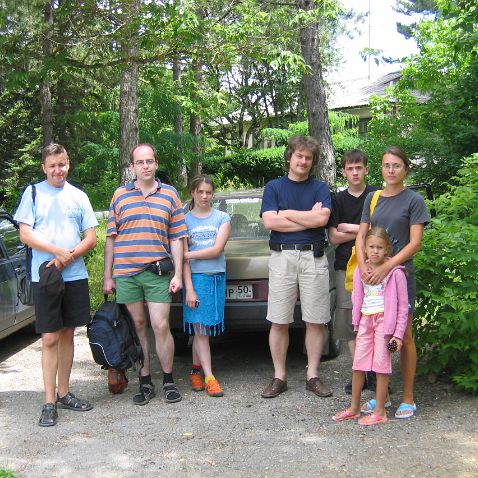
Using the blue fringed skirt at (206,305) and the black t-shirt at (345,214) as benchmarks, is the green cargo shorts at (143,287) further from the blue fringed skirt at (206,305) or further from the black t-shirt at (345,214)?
the black t-shirt at (345,214)

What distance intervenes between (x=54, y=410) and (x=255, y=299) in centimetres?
187

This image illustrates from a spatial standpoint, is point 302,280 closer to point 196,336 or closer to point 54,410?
point 196,336

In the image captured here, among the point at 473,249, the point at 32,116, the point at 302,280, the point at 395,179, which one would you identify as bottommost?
the point at 302,280

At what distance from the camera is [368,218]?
182 inches

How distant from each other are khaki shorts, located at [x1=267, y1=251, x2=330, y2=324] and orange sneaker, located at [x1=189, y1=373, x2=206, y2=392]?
0.86 m

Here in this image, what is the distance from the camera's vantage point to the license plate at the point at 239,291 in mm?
5527

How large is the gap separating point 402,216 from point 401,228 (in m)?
0.08

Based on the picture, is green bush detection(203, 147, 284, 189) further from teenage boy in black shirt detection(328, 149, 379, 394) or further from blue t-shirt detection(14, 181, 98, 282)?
blue t-shirt detection(14, 181, 98, 282)

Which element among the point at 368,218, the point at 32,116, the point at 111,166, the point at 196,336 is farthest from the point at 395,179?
the point at 32,116

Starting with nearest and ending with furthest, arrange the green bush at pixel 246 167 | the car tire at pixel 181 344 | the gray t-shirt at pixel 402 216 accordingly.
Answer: the gray t-shirt at pixel 402 216, the car tire at pixel 181 344, the green bush at pixel 246 167

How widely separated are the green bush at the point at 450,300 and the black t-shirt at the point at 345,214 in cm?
56

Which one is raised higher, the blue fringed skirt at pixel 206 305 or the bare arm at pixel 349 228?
the bare arm at pixel 349 228

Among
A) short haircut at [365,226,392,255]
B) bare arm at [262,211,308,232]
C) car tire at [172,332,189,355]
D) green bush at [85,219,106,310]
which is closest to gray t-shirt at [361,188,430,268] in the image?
short haircut at [365,226,392,255]

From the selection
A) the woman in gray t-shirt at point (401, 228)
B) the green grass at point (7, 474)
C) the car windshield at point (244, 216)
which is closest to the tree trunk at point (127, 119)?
the car windshield at point (244, 216)
